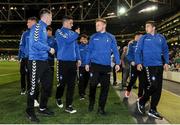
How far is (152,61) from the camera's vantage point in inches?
348

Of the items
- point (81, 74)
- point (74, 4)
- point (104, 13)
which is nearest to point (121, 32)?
point (74, 4)

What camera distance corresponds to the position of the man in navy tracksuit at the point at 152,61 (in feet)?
28.7

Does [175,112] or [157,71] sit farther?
[175,112]

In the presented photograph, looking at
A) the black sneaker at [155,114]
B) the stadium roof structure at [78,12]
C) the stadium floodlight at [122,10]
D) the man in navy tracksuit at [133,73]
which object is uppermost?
the stadium roof structure at [78,12]

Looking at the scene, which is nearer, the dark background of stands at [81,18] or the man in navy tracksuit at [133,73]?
the man in navy tracksuit at [133,73]

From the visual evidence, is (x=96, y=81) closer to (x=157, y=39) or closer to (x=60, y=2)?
(x=157, y=39)

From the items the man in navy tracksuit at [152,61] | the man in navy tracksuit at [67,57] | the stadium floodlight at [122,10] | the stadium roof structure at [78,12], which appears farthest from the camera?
the stadium roof structure at [78,12]

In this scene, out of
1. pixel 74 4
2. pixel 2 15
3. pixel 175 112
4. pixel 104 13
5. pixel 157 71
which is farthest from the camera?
pixel 2 15

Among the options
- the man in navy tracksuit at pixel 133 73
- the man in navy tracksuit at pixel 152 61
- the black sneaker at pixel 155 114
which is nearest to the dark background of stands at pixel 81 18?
the man in navy tracksuit at pixel 133 73

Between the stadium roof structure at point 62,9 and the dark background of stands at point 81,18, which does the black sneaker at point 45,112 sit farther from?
the stadium roof structure at point 62,9

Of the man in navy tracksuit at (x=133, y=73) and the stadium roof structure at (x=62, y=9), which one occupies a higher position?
the stadium roof structure at (x=62, y=9)

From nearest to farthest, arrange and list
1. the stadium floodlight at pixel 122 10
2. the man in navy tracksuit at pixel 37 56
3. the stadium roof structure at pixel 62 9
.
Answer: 1. the man in navy tracksuit at pixel 37 56
2. the stadium floodlight at pixel 122 10
3. the stadium roof structure at pixel 62 9

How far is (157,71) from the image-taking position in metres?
8.77

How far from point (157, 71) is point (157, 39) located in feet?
2.41
